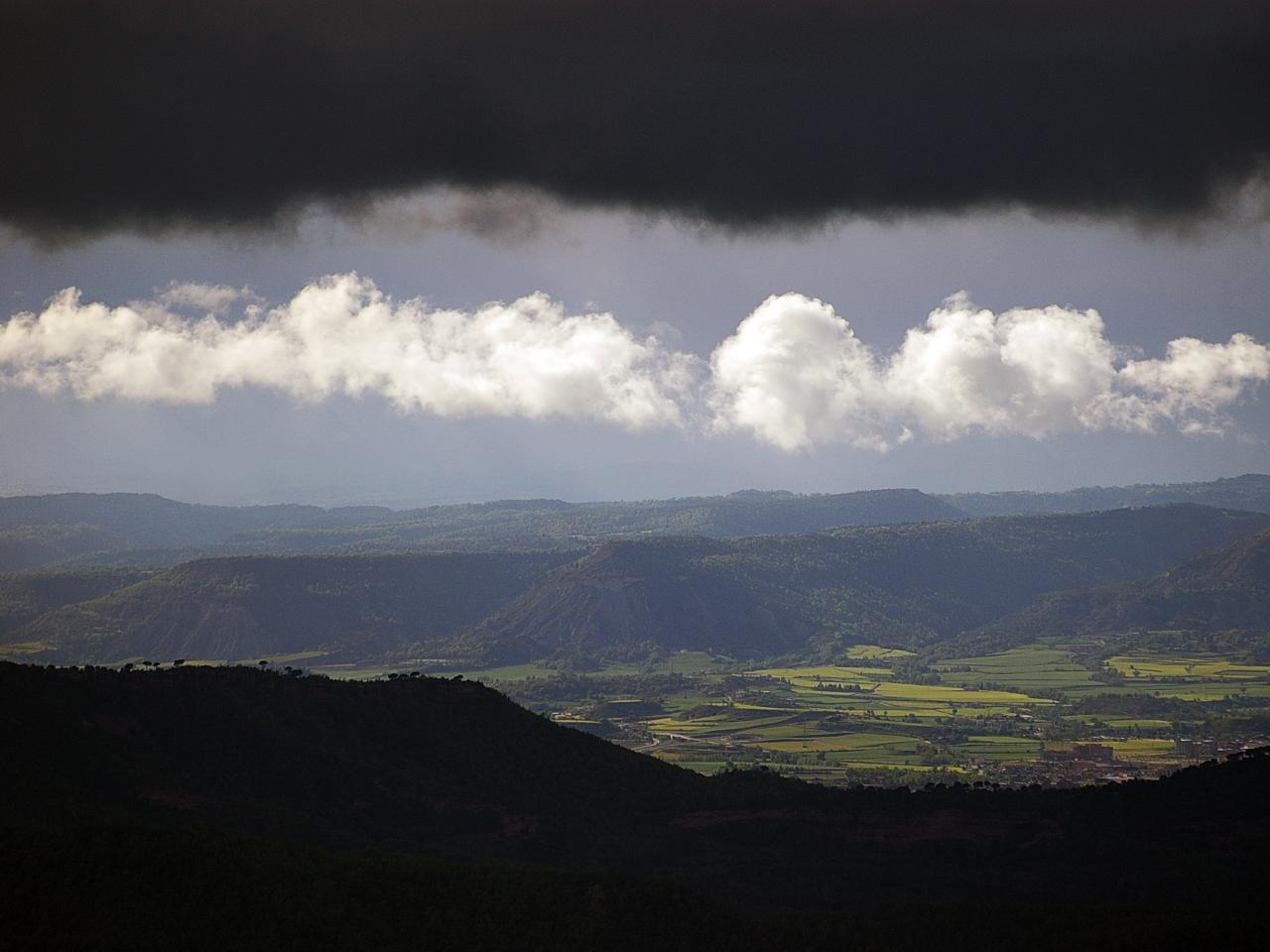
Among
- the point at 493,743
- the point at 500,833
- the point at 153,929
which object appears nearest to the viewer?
the point at 153,929

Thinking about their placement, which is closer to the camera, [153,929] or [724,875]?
[153,929]

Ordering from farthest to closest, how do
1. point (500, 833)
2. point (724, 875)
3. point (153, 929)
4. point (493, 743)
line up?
point (493, 743) → point (500, 833) → point (724, 875) → point (153, 929)

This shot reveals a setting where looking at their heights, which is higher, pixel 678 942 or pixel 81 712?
pixel 81 712

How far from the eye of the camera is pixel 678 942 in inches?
3846

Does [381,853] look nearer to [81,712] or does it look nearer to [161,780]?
[161,780]

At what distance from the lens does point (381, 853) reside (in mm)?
110562

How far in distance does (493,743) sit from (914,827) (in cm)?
4841

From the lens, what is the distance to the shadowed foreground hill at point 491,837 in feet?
311

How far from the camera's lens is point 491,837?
132 metres

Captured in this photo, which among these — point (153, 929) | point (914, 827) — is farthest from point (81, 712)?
point (914, 827)

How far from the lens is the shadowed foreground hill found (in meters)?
94.7

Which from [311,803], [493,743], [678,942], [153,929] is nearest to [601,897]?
[678,942]

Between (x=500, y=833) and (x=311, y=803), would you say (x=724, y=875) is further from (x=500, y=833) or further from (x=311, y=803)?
(x=311, y=803)

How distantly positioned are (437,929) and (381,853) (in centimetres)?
1625
